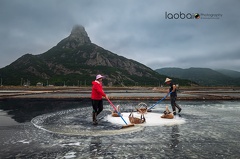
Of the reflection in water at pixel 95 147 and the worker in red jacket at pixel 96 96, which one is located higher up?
the worker in red jacket at pixel 96 96

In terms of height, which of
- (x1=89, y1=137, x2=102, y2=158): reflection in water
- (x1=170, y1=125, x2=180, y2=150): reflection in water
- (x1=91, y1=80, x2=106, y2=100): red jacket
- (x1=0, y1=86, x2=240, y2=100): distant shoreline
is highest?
(x1=91, y1=80, x2=106, y2=100): red jacket

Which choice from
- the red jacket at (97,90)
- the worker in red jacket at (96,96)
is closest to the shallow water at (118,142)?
A: the worker in red jacket at (96,96)

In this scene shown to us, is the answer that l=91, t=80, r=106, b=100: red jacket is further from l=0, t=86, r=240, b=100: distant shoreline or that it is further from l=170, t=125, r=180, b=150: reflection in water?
l=0, t=86, r=240, b=100: distant shoreline

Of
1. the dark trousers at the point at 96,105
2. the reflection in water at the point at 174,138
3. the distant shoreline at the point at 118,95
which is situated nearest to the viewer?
the reflection in water at the point at 174,138

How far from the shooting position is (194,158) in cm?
536

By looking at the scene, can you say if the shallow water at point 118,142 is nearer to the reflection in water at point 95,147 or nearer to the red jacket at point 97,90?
the reflection in water at point 95,147

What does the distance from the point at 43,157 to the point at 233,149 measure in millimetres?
5071

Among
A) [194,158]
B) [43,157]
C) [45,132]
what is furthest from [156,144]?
[45,132]

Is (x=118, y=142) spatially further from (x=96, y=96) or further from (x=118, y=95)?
(x=118, y=95)

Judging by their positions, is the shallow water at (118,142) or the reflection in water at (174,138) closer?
the shallow water at (118,142)

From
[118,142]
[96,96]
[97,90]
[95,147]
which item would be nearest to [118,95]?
[96,96]

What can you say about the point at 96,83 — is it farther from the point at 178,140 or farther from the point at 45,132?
the point at 178,140

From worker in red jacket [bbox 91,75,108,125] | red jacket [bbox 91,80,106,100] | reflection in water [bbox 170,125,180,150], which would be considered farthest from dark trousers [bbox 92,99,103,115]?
reflection in water [bbox 170,125,180,150]

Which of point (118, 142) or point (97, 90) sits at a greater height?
point (97, 90)
